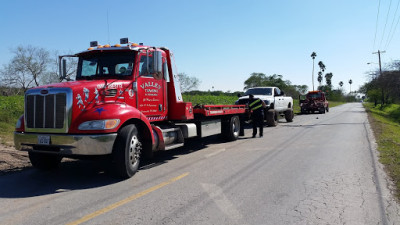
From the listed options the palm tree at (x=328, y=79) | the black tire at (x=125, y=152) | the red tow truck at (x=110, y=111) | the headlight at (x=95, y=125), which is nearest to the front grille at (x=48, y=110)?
the red tow truck at (x=110, y=111)

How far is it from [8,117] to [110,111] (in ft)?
41.0

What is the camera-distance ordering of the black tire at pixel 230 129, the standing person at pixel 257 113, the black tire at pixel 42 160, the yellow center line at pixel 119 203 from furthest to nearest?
the standing person at pixel 257 113, the black tire at pixel 230 129, the black tire at pixel 42 160, the yellow center line at pixel 119 203

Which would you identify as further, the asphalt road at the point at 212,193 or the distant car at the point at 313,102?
the distant car at the point at 313,102

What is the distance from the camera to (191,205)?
455cm

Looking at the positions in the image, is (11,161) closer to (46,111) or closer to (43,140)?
(43,140)

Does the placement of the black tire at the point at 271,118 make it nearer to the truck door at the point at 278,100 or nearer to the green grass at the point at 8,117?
the truck door at the point at 278,100

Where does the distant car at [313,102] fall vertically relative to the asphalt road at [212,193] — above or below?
above

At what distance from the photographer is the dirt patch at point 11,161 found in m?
7.29

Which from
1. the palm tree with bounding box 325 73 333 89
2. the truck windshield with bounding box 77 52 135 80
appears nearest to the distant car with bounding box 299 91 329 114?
the truck windshield with bounding box 77 52 135 80

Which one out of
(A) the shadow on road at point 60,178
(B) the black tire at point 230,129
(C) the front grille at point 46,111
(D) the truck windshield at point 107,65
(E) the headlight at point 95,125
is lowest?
(A) the shadow on road at point 60,178

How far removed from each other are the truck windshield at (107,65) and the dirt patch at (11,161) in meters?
2.57

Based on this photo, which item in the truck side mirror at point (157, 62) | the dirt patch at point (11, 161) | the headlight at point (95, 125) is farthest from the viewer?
the dirt patch at point (11, 161)

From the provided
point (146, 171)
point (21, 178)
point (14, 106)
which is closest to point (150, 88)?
point (146, 171)

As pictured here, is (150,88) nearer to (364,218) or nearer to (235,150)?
(235,150)
